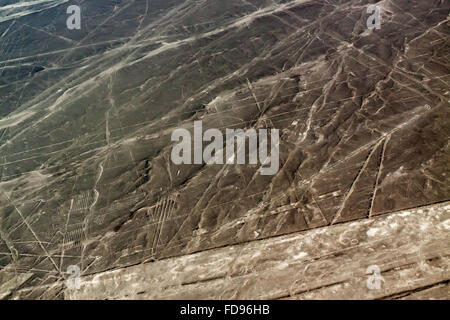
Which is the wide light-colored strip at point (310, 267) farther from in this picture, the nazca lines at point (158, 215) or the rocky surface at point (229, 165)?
the nazca lines at point (158, 215)

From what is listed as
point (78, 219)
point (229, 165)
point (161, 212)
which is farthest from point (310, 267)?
point (78, 219)

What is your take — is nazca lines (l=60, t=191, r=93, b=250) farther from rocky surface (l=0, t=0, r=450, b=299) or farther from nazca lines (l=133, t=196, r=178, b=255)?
nazca lines (l=133, t=196, r=178, b=255)

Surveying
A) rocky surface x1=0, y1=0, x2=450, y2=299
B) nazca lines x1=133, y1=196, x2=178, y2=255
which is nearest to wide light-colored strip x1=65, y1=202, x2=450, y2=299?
rocky surface x1=0, y1=0, x2=450, y2=299

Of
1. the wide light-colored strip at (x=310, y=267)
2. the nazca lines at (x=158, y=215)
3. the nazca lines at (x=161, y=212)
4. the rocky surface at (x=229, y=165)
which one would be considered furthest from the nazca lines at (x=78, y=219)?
the nazca lines at (x=161, y=212)

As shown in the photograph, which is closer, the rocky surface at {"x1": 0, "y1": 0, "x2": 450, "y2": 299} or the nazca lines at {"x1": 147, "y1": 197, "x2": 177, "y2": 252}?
the rocky surface at {"x1": 0, "y1": 0, "x2": 450, "y2": 299}

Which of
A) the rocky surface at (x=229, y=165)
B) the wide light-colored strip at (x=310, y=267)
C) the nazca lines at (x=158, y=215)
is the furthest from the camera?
the nazca lines at (x=158, y=215)

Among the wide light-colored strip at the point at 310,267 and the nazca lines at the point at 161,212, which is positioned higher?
the nazca lines at the point at 161,212

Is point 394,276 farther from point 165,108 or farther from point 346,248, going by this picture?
point 165,108

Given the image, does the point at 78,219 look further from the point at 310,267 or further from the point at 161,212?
the point at 310,267

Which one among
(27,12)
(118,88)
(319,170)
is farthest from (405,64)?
(27,12)
